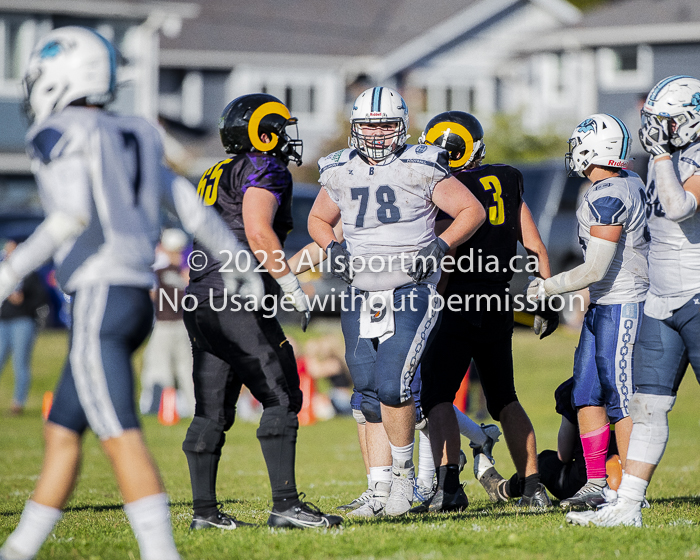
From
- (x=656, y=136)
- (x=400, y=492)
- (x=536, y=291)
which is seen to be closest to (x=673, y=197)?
(x=656, y=136)

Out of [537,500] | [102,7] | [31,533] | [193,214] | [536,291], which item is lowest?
[537,500]

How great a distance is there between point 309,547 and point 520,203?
2.84 meters

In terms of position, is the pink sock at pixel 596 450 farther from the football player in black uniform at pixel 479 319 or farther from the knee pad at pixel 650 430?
the knee pad at pixel 650 430

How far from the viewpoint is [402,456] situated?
5.25 meters

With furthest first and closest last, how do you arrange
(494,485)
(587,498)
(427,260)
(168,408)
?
1. (168,408)
2. (494,485)
3. (587,498)
4. (427,260)

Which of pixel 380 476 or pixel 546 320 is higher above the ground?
pixel 546 320

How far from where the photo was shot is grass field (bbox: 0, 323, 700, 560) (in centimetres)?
430

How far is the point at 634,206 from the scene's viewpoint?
521 cm

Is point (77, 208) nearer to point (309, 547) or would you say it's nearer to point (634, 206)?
point (309, 547)

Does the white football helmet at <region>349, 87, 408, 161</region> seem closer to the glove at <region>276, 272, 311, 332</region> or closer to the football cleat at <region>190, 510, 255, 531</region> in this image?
the glove at <region>276, 272, 311, 332</region>

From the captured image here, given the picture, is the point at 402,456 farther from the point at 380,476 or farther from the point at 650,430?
the point at 650,430

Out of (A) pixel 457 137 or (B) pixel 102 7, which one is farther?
(B) pixel 102 7

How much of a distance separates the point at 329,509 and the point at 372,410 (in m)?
0.89

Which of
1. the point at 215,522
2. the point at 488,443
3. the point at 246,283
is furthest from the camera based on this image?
the point at 488,443
